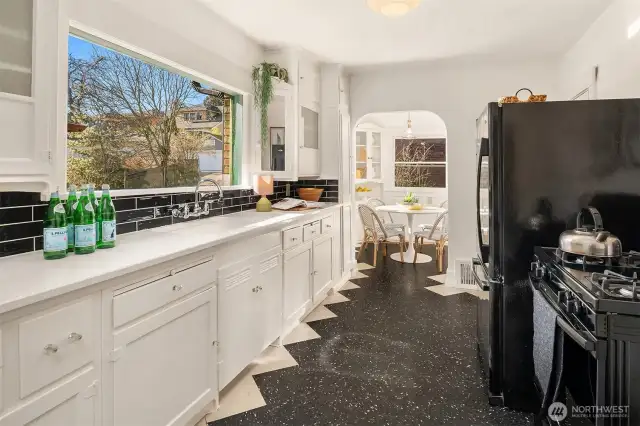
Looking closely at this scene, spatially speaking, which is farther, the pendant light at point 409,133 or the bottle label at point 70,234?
the pendant light at point 409,133

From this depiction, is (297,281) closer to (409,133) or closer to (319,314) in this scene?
(319,314)

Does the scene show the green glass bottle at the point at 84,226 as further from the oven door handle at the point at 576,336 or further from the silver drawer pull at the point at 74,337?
the oven door handle at the point at 576,336

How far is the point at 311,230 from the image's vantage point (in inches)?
140

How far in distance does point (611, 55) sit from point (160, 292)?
3293 mm

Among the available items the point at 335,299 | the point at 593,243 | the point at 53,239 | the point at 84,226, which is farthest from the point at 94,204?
the point at 335,299

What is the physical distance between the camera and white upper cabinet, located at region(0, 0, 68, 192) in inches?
53.7

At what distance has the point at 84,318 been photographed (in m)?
1.31

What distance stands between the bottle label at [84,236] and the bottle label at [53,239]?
79 millimetres

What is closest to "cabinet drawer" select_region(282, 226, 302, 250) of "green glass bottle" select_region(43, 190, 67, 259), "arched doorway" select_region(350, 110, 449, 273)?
"green glass bottle" select_region(43, 190, 67, 259)

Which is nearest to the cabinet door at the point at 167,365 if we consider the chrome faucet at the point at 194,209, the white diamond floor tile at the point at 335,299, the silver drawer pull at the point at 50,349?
the silver drawer pull at the point at 50,349

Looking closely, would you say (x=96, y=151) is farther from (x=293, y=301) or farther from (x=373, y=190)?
(x=373, y=190)

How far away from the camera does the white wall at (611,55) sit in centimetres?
252

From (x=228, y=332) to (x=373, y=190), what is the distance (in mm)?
6081

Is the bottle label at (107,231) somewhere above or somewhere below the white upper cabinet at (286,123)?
below
